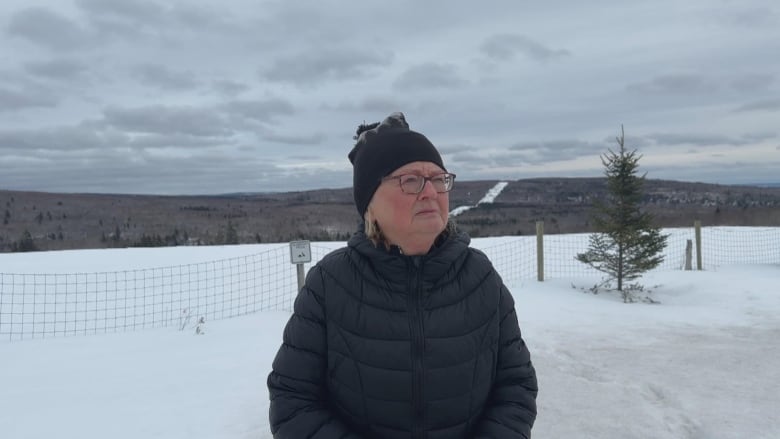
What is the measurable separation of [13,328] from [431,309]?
8432 millimetres

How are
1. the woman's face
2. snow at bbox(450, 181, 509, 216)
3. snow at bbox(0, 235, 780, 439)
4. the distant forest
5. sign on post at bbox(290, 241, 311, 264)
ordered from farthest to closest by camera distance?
snow at bbox(450, 181, 509, 216) < the distant forest < sign on post at bbox(290, 241, 311, 264) < snow at bbox(0, 235, 780, 439) < the woman's face

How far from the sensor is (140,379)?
4945mm

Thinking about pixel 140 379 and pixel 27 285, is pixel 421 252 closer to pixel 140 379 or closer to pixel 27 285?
pixel 140 379

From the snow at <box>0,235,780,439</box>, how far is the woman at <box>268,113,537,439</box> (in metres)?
2.35

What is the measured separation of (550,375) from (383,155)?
3.99m

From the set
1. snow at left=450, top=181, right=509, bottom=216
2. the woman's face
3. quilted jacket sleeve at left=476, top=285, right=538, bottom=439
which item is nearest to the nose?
the woman's face

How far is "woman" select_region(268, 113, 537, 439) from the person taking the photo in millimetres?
1698

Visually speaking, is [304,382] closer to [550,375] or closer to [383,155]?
[383,155]

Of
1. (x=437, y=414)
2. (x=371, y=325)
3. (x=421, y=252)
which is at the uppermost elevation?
(x=421, y=252)

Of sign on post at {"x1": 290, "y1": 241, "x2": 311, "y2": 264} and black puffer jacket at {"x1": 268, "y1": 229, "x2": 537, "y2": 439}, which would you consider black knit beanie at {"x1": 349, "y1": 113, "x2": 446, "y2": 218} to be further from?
sign on post at {"x1": 290, "y1": 241, "x2": 311, "y2": 264}

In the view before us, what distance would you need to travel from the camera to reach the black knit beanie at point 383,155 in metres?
1.72

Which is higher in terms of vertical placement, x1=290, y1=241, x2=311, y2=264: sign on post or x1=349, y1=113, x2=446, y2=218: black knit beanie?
x1=349, y1=113, x2=446, y2=218: black knit beanie

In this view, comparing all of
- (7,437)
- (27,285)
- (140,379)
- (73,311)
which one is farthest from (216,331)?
(27,285)

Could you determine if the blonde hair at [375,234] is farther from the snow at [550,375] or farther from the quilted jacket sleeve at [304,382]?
the snow at [550,375]
